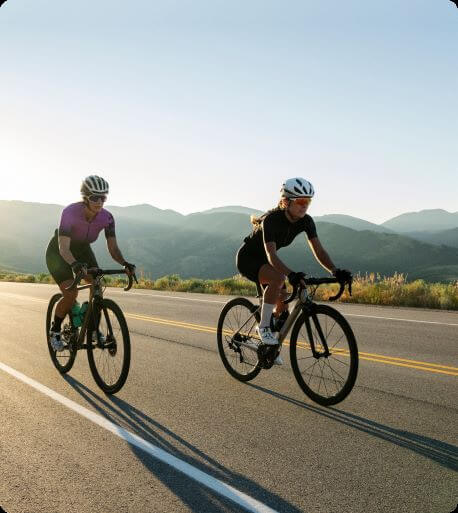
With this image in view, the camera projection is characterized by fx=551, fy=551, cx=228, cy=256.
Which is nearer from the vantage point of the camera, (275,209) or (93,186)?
(275,209)

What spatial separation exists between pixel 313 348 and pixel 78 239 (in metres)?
3.02

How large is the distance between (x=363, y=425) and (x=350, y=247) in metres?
187

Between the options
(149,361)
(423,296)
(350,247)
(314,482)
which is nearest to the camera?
(314,482)

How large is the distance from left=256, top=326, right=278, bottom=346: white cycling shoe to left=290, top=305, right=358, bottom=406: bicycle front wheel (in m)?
0.24

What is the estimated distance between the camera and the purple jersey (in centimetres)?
631

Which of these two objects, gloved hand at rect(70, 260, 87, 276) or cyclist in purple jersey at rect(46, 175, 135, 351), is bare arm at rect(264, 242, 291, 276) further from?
gloved hand at rect(70, 260, 87, 276)

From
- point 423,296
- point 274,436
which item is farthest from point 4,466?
point 423,296

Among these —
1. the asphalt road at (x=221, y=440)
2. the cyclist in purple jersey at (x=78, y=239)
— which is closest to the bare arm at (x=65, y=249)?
the cyclist in purple jersey at (x=78, y=239)

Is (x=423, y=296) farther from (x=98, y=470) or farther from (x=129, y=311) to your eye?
(x=98, y=470)

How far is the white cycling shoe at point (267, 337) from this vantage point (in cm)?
591

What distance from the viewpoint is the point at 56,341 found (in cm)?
688

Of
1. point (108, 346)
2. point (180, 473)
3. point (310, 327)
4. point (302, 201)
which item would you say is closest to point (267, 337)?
point (310, 327)

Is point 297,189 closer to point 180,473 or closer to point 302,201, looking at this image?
point 302,201

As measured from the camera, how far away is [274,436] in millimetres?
4578
